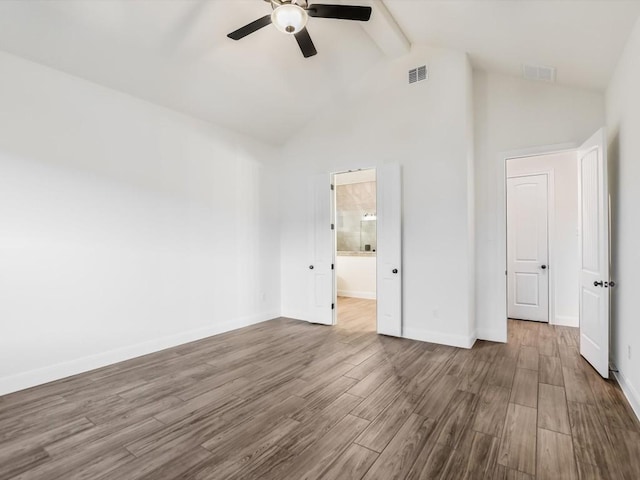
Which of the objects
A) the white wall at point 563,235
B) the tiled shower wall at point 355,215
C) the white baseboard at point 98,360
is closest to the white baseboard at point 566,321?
the white wall at point 563,235

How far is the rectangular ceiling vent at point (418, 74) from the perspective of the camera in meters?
4.36

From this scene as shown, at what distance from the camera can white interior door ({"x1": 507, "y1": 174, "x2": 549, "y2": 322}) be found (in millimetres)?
5246

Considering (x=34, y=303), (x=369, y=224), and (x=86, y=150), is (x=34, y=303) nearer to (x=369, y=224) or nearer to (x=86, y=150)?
(x=86, y=150)

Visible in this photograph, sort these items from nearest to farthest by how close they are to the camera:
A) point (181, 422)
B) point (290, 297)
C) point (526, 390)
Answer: point (181, 422) < point (526, 390) < point (290, 297)

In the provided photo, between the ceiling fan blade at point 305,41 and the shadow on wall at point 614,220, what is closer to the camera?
the ceiling fan blade at point 305,41

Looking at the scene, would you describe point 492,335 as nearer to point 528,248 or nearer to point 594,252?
point 594,252

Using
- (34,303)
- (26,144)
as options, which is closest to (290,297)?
(34,303)

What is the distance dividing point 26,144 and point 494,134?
540cm

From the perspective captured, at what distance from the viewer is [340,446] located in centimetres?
216

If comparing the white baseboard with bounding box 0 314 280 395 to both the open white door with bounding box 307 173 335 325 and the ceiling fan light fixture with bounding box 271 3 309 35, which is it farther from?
the ceiling fan light fixture with bounding box 271 3 309 35

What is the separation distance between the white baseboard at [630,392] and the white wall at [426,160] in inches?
56.0

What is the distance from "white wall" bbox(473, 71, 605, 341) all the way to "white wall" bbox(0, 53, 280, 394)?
3.62 m

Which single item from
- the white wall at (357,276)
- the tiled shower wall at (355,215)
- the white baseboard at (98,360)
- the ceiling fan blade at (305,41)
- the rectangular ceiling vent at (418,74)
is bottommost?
the white baseboard at (98,360)

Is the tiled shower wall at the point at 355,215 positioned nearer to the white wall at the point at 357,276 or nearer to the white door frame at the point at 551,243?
the white wall at the point at 357,276
